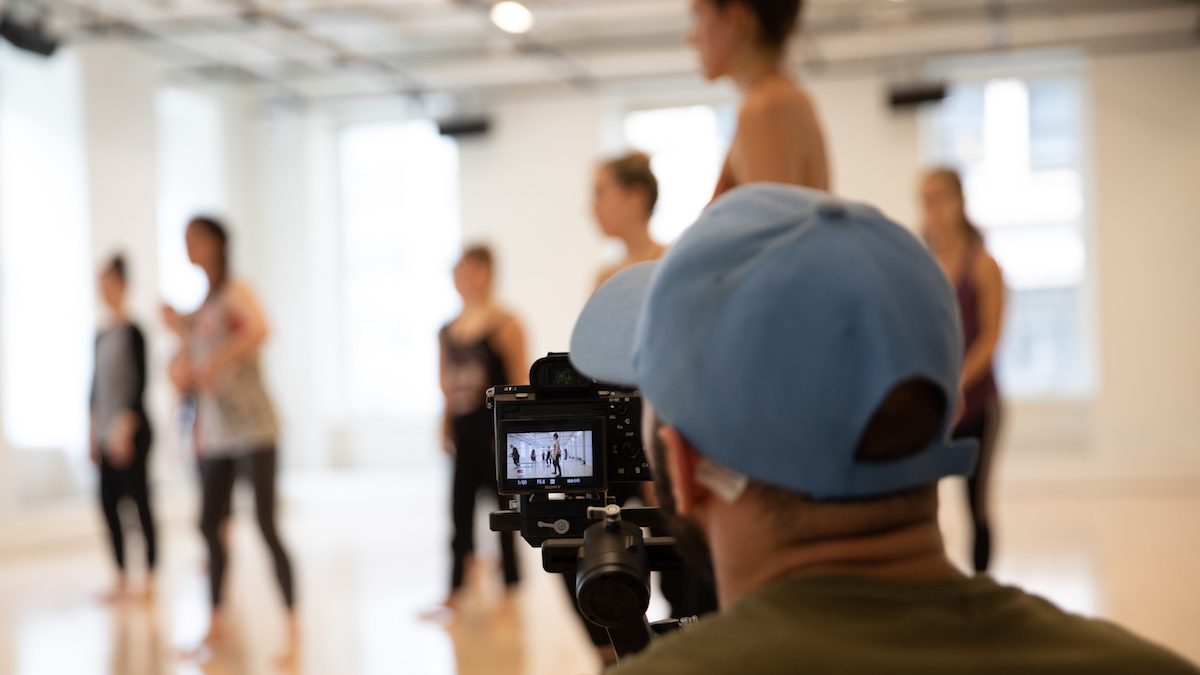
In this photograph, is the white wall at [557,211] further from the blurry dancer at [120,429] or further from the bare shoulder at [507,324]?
the bare shoulder at [507,324]

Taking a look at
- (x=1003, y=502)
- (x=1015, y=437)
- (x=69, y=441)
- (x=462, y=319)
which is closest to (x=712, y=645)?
(x=462, y=319)

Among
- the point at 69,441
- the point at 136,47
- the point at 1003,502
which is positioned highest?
the point at 136,47

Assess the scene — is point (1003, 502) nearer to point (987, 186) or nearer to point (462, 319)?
point (987, 186)

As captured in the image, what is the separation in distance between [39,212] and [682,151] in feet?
17.9

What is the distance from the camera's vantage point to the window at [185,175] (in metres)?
10.8

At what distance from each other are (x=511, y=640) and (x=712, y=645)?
3979 mm

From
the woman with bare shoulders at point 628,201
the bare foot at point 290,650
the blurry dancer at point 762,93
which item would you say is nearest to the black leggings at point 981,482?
the woman with bare shoulders at point 628,201

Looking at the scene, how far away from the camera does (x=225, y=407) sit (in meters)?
4.33

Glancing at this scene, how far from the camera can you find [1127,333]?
411 inches

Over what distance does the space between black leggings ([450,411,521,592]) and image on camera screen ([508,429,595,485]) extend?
3527 mm

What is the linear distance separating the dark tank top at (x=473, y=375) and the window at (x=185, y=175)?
6094mm

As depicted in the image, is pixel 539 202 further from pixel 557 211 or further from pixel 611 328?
pixel 611 328

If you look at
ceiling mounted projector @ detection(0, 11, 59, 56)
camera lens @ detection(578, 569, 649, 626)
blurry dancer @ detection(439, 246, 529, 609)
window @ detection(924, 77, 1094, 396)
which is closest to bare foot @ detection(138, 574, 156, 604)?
blurry dancer @ detection(439, 246, 529, 609)

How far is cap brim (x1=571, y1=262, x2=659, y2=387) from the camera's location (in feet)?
2.94
